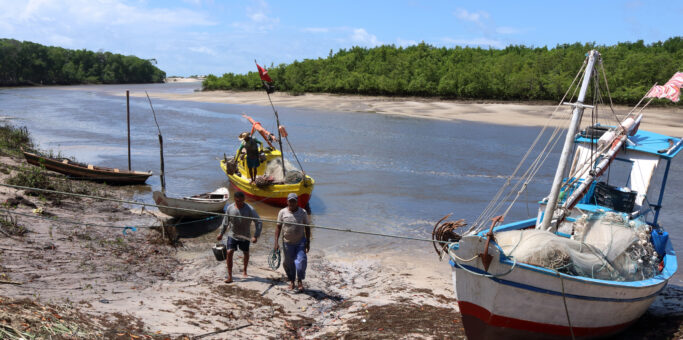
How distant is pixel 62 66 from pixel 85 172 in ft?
334

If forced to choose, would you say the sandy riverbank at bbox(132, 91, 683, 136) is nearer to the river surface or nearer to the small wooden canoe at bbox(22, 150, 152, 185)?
the river surface

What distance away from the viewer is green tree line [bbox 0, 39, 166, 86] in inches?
3519

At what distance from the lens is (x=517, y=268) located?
613cm

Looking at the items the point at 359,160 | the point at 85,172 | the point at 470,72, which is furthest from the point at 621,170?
the point at 470,72

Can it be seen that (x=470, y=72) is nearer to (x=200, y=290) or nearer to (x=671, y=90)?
(x=671, y=90)

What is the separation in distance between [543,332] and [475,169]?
57.7 feet

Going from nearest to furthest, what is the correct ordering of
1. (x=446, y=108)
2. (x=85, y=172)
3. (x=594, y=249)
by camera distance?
(x=594, y=249)
(x=85, y=172)
(x=446, y=108)

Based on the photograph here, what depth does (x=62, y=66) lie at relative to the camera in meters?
104

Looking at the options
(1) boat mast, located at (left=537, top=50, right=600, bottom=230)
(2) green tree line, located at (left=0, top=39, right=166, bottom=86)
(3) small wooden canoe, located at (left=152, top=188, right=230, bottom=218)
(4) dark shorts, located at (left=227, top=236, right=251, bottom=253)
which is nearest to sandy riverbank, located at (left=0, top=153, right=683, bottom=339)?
(4) dark shorts, located at (left=227, top=236, right=251, bottom=253)

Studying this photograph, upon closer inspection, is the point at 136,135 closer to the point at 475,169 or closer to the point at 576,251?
the point at 475,169

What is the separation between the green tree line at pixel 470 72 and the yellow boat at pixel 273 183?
3803 centimetres

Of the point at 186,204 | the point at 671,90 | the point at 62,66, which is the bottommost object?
the point at 186,204

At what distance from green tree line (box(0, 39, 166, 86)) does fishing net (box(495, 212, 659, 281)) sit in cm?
10170

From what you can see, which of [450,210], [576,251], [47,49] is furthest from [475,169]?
[47,49]
